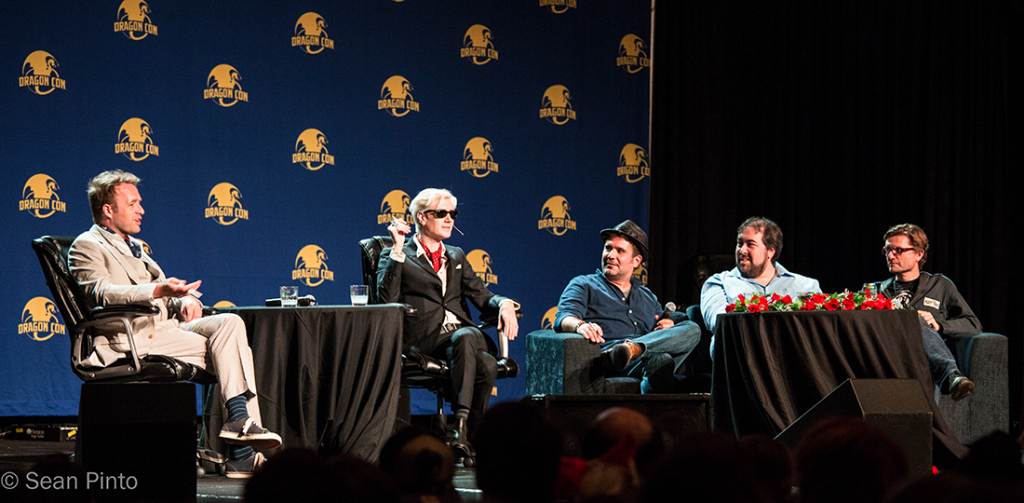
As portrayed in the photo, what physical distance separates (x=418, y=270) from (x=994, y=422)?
292 centimetres

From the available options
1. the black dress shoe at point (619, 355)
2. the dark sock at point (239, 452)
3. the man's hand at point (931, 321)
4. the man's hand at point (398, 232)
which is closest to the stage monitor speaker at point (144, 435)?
the dark sock at point (239, 452)

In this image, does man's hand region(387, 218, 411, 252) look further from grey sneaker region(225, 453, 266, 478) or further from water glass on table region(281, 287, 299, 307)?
grey sneaker region(225, 453, 266, 478)

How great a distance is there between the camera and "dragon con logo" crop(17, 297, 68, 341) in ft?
16.3

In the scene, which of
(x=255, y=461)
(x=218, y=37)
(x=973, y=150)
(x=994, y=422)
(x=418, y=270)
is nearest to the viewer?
(x=255, y=461)

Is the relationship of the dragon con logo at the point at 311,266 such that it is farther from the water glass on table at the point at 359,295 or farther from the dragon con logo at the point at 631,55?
the dragon con logo at the point at 631,55

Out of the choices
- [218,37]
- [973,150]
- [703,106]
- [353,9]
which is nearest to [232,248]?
[218,37]

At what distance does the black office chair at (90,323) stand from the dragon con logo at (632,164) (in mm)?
3272

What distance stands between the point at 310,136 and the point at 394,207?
0.69m

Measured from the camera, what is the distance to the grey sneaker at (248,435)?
3273 mm

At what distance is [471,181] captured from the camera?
5.65 m

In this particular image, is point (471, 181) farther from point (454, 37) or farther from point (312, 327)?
point (312, 327)

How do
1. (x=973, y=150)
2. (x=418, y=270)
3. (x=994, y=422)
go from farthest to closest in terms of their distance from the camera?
(x=973, y=150)
(x=418, y=270)
(x=994, y=422)

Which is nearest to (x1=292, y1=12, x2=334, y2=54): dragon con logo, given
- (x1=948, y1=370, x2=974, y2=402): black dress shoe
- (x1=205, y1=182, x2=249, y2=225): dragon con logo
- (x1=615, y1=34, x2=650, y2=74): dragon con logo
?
(x1=205, y1=182, x2=249, y2=225): dragon con logo

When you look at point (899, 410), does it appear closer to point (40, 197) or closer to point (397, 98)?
point (397, 98)
